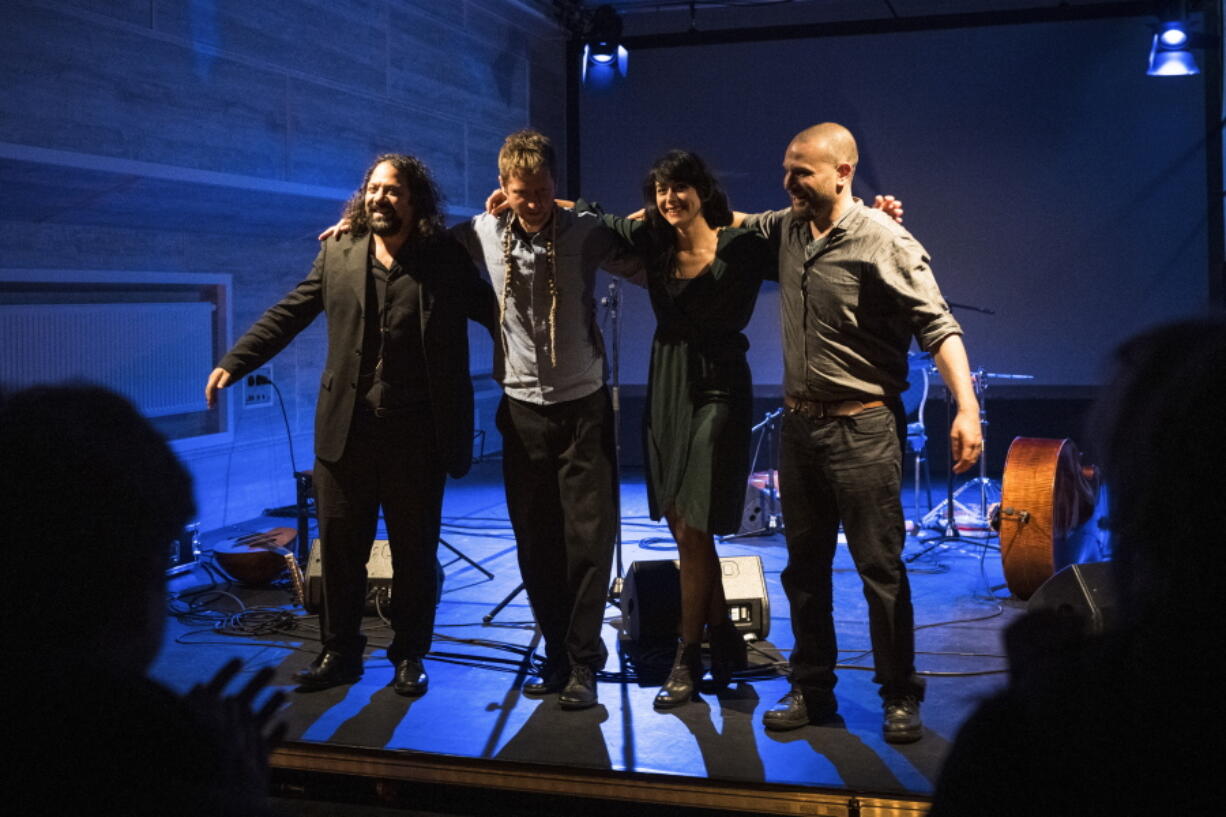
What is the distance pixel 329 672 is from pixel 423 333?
3.71ft

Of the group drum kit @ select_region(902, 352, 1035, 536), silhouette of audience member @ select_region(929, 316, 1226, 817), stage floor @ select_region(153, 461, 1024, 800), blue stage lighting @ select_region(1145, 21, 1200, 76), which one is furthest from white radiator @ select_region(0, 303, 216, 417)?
blue stage lighting @ select_region(1145, 21, 1200, 76)

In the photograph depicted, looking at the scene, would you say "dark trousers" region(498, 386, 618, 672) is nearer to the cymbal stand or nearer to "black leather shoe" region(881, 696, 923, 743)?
"black leather shoe" region(881, 696, 923, 743)

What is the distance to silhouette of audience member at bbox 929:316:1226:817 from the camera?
84 cm

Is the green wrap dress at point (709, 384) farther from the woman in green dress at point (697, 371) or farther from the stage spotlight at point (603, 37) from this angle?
the stage spotlight at point (603, 37)

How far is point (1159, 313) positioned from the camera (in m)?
8.67

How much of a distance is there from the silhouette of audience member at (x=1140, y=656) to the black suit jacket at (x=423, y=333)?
2.78 m

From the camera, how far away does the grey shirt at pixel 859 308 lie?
3102mm

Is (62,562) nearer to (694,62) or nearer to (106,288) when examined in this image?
(106,288)

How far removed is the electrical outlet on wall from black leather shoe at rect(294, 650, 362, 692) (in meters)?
3.34

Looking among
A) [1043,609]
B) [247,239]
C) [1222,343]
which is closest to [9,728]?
[1043,609]

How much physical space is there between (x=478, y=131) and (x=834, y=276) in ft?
20.1

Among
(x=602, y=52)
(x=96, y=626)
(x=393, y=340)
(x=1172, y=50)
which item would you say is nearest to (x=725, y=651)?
(x=393, y=340)

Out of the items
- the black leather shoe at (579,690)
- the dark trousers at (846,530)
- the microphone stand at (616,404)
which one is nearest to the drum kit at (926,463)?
the microphone stand at (616,404)

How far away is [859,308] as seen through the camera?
3158 millimetres
